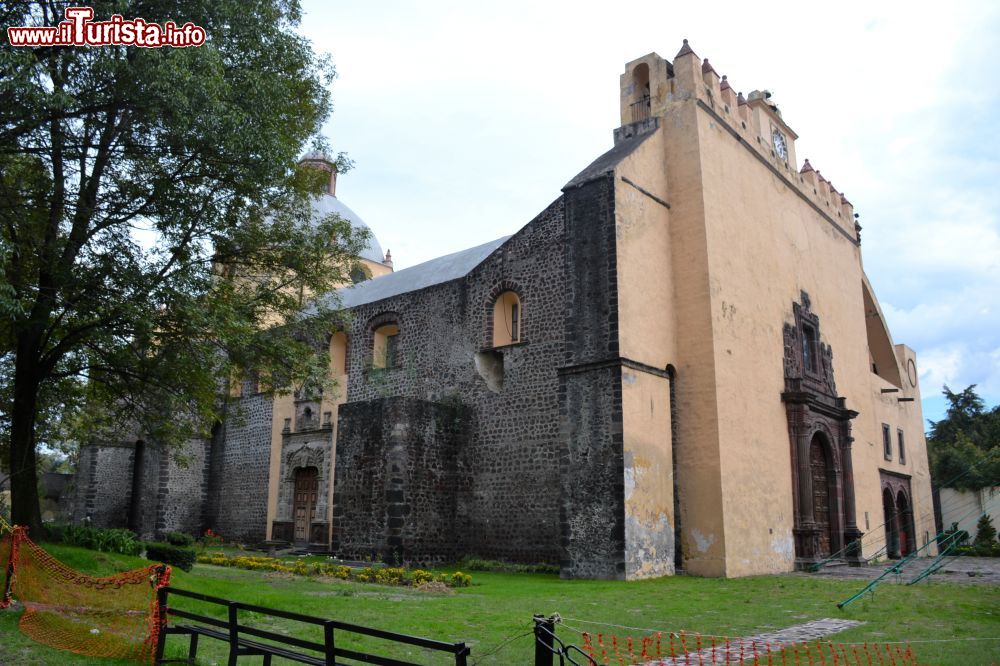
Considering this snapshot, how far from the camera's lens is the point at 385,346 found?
21.1m

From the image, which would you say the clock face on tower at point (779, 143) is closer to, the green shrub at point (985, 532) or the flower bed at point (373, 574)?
the flower bed at point (373, 574)

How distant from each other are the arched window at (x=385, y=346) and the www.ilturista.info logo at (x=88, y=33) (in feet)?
36.1

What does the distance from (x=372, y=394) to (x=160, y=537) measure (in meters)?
9.06

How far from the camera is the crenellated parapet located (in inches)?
675

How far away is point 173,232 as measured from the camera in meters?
11.4

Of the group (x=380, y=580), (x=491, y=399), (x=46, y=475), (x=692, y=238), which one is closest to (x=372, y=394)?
(x=491, y=399)

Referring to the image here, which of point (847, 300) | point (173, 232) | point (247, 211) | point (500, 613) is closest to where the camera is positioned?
point (500, 613)

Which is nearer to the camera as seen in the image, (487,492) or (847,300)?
(487,492)

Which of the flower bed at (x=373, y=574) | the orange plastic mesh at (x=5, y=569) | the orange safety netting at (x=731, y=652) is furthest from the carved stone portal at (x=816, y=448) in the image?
the orange plastic mesh at (x=5, y=569)

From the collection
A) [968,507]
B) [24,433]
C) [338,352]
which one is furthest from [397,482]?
[968,507]

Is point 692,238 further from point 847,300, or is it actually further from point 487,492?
point 847,300

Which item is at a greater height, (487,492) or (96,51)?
(96,51)

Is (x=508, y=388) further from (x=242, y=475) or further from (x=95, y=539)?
(x=242, y=475)

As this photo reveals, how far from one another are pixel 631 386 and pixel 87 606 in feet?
29.7
